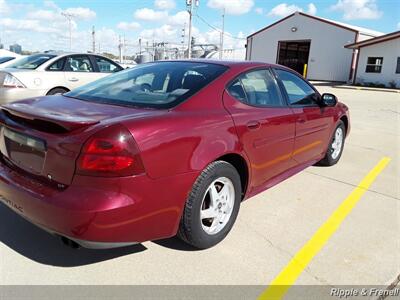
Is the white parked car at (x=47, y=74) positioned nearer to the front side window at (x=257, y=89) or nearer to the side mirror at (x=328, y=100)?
the front side window at (x=257, y=89)

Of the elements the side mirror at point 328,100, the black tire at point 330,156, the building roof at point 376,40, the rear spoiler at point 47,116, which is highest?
the building roof at point 376,40

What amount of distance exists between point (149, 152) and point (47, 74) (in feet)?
20.0

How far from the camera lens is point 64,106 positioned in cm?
283

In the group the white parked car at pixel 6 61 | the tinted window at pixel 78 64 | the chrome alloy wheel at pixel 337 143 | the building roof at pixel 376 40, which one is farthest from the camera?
the building roof at pixel 376 40

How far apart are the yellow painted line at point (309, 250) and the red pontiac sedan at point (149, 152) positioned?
24.2 inches

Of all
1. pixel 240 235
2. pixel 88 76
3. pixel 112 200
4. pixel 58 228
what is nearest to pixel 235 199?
pixel 240 235

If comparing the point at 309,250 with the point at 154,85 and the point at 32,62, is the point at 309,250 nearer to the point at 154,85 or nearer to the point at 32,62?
the point at 154,85

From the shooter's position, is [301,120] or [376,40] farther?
[376,40]

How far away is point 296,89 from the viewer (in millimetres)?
4305

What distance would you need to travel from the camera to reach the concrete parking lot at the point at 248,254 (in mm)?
2627

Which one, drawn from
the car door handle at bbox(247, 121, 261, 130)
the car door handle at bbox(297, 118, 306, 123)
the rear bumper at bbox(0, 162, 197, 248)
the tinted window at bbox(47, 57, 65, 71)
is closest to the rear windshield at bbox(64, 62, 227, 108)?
the car door handle at bbox(247, 121, 261, 130)

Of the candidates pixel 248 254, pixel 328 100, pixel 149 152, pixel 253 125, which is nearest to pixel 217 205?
pixel 248 254

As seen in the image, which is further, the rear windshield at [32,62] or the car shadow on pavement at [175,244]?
the rear windshield at [32,62]

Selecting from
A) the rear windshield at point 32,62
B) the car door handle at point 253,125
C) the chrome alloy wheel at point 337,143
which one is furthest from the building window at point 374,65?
the car door handle at point 253,125
